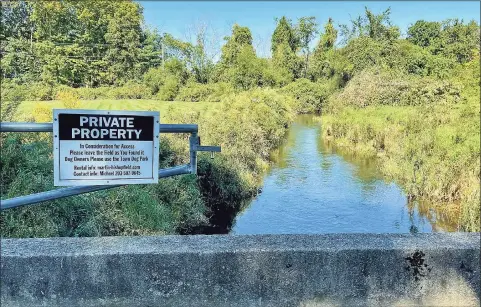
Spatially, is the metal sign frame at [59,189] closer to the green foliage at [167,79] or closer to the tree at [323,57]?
the green foliage at [167,79]

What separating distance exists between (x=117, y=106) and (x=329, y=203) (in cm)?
710

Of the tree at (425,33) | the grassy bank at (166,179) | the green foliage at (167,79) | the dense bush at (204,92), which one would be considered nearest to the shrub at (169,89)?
the green foliage at (167,79)

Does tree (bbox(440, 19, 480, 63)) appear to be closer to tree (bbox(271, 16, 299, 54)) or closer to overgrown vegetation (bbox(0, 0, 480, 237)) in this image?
overgrown vegetation (bbox(0, 0, 480, 237))

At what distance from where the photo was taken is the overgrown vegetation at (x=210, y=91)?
4.96 metres

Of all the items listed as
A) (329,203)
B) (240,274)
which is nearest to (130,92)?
(240,274)

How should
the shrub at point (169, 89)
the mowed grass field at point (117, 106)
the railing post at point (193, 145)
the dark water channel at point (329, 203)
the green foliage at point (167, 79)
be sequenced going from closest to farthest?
the railing post at point (193, 145)
the mowed grass field at point (117, 106)
the green foliage at point (167, 79)
the shrub at point (169, 89)
the dark water channel at point (329, 203)

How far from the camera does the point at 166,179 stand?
8344 mm

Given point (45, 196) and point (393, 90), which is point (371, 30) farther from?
point (45, 196)

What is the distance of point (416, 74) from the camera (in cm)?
656

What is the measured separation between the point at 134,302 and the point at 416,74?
5.66 meters

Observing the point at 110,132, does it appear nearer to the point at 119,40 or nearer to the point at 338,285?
the point at 338,285

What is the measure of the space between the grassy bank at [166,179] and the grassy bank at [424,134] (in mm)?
2045

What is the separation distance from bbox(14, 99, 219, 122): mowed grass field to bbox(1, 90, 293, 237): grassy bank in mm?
12

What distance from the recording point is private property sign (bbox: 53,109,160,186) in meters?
1.89
